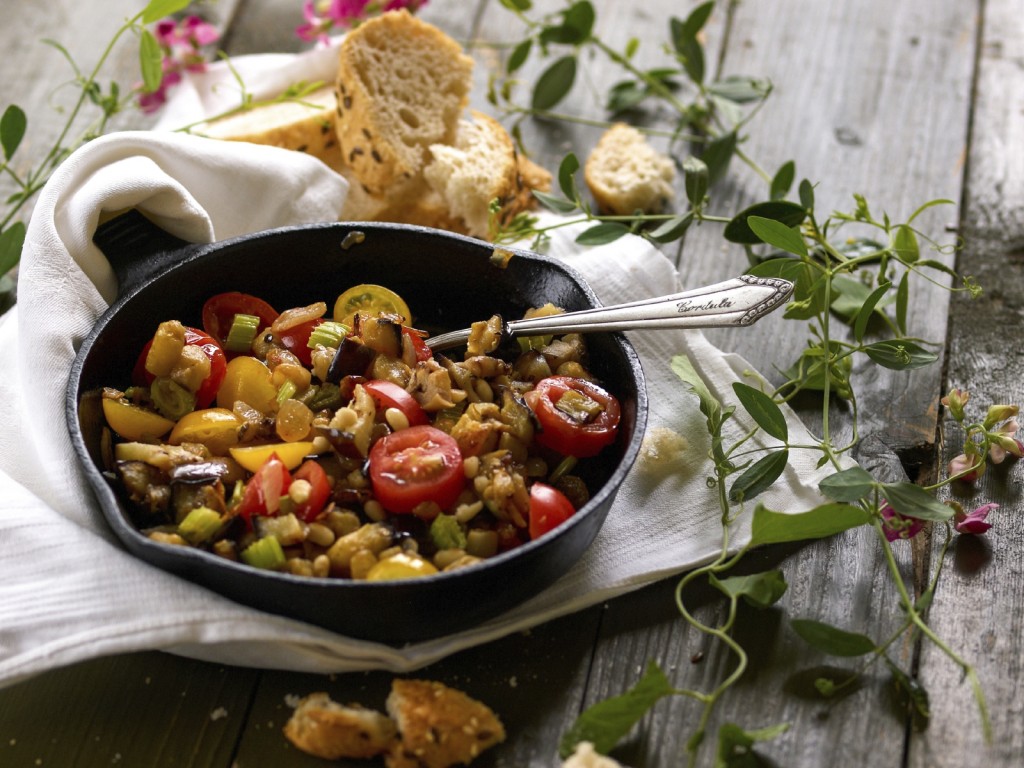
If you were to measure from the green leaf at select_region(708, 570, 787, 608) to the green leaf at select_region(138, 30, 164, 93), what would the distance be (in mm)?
1908

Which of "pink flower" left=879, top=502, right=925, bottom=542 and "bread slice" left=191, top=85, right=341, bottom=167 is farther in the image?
"bread slice" left=191, top=85, right=341, bottom=167

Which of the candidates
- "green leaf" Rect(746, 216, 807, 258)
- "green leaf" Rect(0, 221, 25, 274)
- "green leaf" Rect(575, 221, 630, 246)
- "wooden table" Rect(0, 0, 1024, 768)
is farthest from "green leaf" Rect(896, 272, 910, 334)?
"green leaf" Rect(0, 221, 25, 274)

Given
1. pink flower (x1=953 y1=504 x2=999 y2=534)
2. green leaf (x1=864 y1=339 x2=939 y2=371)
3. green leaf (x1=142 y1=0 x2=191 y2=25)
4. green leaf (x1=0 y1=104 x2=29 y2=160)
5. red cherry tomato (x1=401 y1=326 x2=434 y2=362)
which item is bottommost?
pink flower (x1=953 y1=504 x2=999 y2=534)

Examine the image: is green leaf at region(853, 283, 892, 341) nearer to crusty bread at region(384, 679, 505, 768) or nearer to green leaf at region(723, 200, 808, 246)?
green leaf at region(723, 200, 808, 246)

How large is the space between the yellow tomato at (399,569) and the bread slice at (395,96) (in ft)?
4.33

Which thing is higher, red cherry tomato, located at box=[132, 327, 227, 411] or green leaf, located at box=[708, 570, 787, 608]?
red cherry tomato, located at box=[132, 327, 227, 411]

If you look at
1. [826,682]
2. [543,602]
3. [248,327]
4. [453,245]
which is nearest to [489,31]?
[453,245]

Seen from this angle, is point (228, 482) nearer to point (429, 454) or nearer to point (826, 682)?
point (429, 454)

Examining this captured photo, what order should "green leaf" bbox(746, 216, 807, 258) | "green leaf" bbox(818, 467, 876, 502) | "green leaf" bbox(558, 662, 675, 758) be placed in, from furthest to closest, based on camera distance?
1. "green leaf" bbox(746, 216, 807, 258)
2. "green leaf" bbox(818, 467, 876, 502)
3. "green leaf" bbox(558, 662, 675, 758)

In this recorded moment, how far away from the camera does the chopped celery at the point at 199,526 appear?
192 cm

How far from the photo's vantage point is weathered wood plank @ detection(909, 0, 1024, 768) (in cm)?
196

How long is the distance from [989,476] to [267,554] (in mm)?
Result: 1556

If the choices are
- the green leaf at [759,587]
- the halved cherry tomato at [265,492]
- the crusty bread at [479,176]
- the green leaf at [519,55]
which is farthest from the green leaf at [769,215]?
the halved cherry tomato at [265,492]

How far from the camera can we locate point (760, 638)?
209 cm
